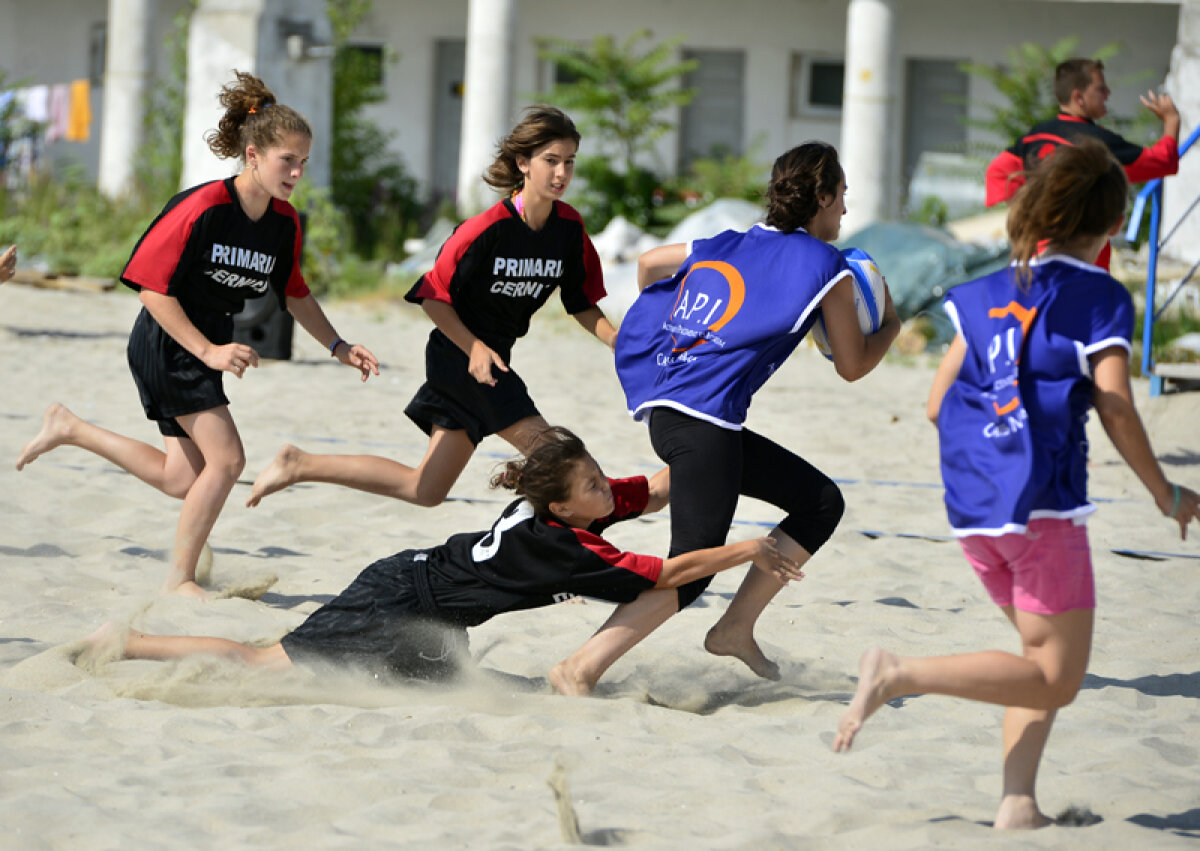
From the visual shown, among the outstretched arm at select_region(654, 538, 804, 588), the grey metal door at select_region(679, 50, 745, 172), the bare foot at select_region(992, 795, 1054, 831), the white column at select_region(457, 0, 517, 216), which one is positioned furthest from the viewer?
the grey metal door at select_region(679, 50, 745, 172)

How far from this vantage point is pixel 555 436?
12.2ft

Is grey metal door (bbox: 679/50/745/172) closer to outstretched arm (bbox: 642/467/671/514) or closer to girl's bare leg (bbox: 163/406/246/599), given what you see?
girl's bare leg (bbox: 163/406/246/599)

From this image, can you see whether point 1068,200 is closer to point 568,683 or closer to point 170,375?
point 568,683

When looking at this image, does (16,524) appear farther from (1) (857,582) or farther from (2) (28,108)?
(2) (28,108)

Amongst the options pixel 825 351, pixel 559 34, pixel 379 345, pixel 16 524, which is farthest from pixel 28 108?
pixel 825 351

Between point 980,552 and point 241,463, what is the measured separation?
8.32 feet

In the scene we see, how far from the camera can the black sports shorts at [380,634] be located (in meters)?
3.65

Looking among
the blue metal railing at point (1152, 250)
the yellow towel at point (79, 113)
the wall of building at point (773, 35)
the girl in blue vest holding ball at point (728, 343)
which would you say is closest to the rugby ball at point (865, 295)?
the girl in blue vest holding ball at point (728, 343)

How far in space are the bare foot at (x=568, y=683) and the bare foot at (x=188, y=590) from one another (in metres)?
1.40

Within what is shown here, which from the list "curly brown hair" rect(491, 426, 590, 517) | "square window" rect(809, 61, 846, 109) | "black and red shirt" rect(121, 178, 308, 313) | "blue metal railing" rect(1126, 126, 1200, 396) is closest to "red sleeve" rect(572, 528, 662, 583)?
"curly brown hair" rect(491, 426, 590, 517)

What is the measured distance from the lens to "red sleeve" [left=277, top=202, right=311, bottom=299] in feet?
14.8

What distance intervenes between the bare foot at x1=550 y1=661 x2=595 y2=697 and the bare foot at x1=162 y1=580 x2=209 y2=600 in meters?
1.40

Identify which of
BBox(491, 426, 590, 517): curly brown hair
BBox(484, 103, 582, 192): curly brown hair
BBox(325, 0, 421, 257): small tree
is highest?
BBox(325, 0, 421, 257): small tree

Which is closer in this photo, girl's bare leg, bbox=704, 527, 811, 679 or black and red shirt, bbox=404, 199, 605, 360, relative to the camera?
girl's bare leg, bbox=704, 527, 811, 679
